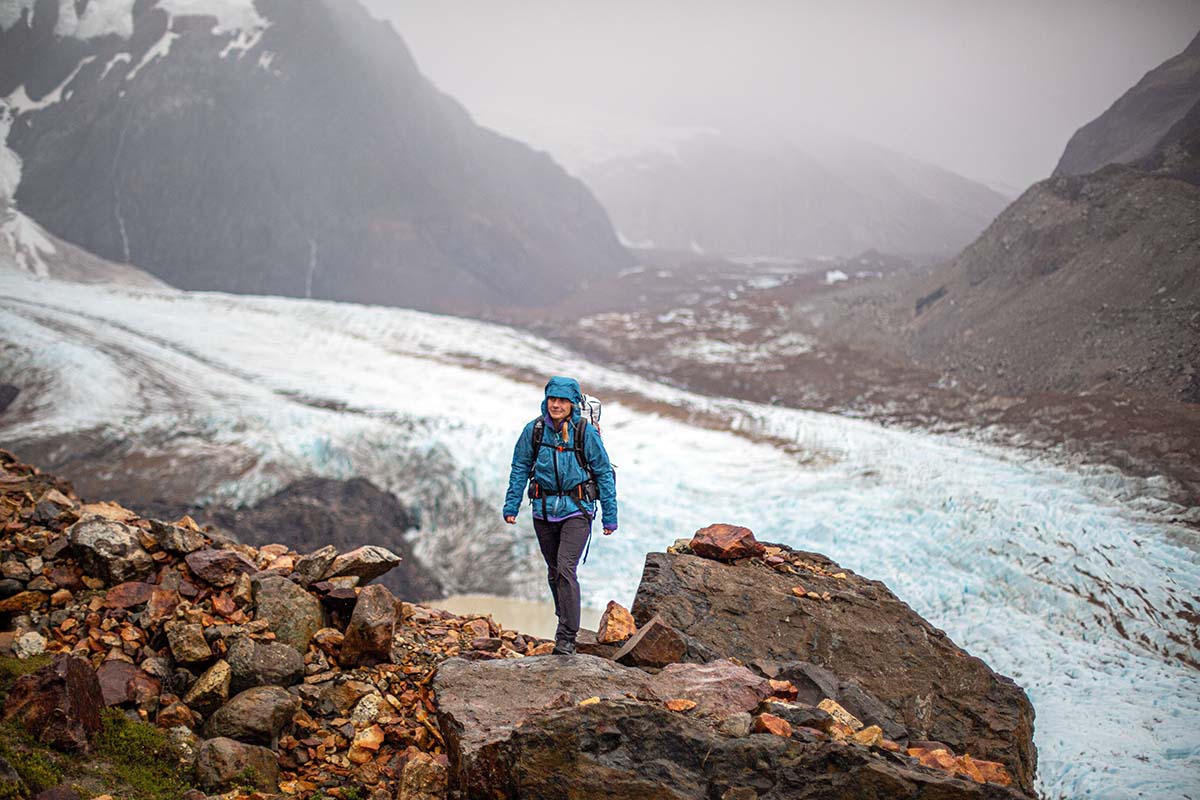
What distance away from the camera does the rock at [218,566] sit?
572 centimetres

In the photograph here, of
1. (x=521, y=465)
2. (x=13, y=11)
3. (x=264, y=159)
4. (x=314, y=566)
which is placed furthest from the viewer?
(x=264, y=159)

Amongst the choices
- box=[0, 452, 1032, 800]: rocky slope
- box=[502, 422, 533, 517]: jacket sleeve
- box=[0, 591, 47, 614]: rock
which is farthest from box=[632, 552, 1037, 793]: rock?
box=[0, 591, 47, 614]: rock

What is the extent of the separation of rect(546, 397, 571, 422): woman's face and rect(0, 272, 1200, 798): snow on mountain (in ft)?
19.7

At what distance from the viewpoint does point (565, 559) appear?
5352 millimetres

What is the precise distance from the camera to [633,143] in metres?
101

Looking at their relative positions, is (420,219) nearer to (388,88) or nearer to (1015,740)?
(388,88)

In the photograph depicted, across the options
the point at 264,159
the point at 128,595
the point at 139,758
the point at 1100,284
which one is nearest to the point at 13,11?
the point at 264,159

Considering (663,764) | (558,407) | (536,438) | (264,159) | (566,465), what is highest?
(264,159)

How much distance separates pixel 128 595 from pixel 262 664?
133 centimetres

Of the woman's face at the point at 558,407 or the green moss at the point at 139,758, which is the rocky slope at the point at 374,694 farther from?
the woman's face at the point at 558,407

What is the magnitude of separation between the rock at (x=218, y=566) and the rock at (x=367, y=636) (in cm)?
101

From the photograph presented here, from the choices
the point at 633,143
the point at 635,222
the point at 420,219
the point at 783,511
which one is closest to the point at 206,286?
the point at 420,219

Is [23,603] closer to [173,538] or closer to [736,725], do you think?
[173,538]

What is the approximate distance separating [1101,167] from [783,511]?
1083 centimetres
